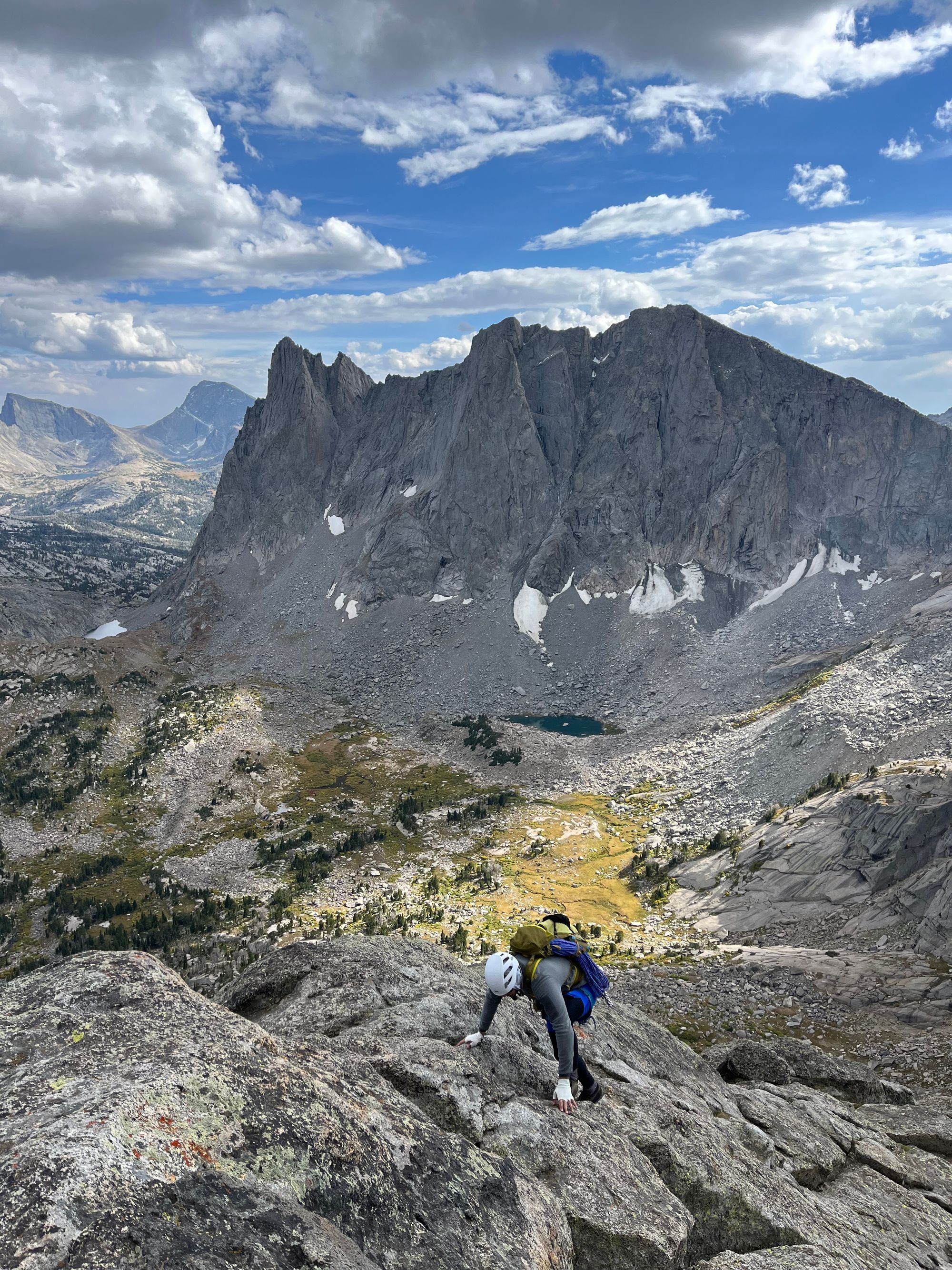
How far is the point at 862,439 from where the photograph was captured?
130 meters

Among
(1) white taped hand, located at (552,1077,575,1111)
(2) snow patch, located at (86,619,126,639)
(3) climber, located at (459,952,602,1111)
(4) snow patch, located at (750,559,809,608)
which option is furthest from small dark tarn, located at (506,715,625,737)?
(2) snow patch, located at (86,619,126,639)

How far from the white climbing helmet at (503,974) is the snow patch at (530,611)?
114928mm

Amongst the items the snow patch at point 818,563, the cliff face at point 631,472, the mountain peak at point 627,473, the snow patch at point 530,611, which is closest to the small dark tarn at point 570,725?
the snow patch at point 530,611

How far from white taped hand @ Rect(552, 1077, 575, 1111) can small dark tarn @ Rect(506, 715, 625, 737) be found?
301 feet

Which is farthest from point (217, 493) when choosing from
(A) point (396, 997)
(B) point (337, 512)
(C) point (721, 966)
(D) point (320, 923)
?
(A) point (396, 997)

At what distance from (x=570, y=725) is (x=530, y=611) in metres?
29.6

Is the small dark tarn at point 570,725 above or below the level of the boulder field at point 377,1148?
below

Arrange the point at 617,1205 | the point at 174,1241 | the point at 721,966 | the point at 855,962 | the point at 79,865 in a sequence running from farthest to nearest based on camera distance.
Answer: the point at 79,865
the point at 721,966
the point at 855,962
the point at 617,1205
the point at 174,1241

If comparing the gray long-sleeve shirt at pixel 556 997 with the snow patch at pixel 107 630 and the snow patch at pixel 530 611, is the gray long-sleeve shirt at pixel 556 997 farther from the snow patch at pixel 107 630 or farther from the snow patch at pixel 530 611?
the snow patch at pixel 107 630

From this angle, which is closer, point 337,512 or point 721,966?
point 721,966

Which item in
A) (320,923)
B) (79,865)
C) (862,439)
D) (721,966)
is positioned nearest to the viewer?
(721,966)

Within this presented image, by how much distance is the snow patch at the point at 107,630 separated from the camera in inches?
7101

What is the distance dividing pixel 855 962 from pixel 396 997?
34854 mm

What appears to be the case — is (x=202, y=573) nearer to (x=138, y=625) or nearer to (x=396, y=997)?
(x=138, y=625)
